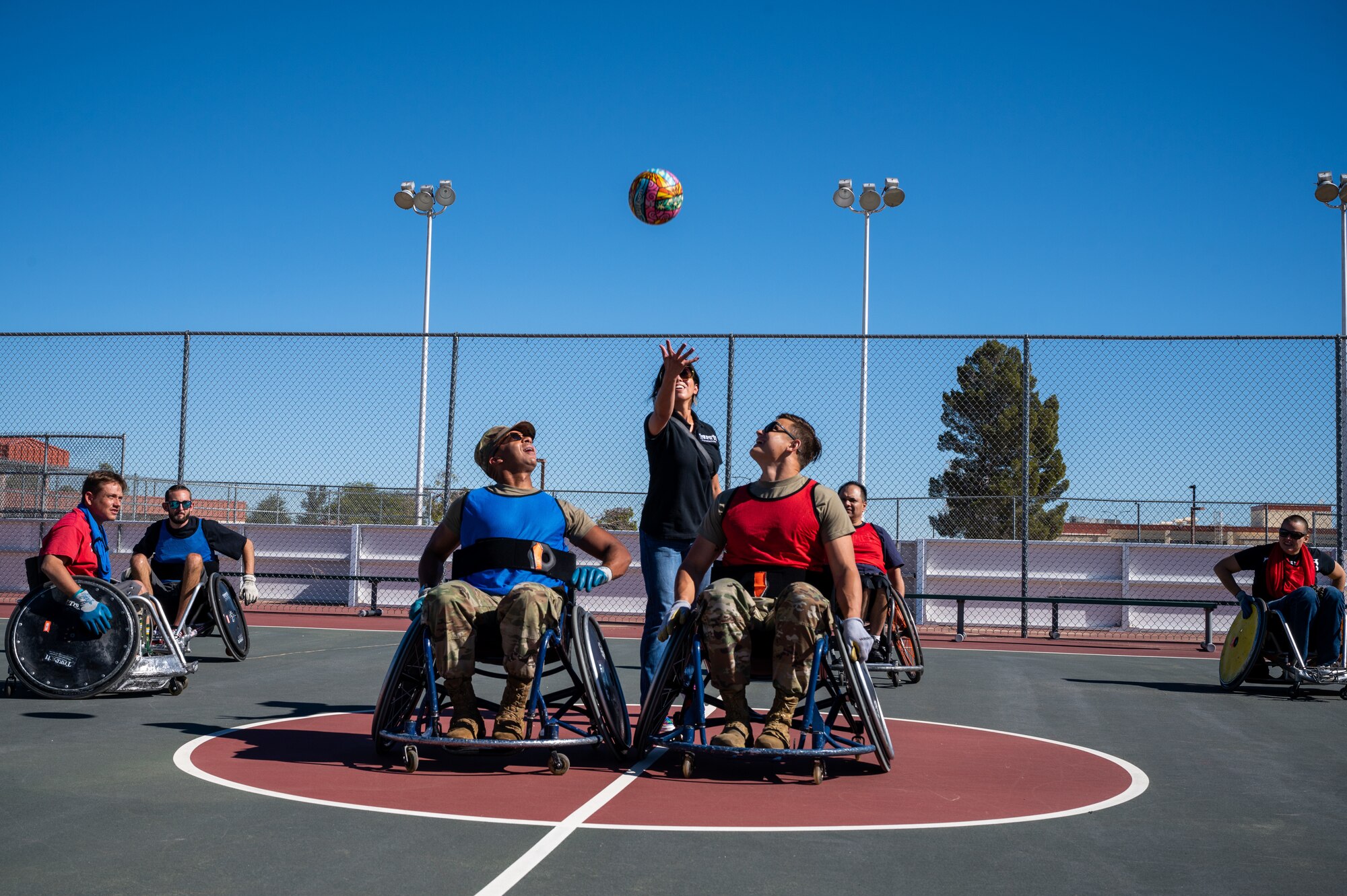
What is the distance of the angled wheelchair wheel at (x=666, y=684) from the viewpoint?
505 cm

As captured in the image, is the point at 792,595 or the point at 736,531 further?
the point at 736,531

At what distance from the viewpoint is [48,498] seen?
57.8 ft

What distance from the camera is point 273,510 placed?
18.0 meters

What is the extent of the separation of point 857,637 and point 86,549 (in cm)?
482

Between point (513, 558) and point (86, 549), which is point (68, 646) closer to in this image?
point (86, 549)

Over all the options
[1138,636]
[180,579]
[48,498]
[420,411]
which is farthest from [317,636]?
[1138,636]

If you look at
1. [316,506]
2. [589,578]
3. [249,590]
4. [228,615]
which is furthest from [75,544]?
[316,506]

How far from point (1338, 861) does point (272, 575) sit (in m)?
13.5

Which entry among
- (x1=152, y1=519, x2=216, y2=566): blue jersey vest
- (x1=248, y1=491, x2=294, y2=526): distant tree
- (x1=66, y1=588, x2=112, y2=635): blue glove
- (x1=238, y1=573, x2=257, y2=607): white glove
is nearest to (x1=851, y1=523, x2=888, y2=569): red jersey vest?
(x1=238, y1=573, x2=257, y2=607): white glove

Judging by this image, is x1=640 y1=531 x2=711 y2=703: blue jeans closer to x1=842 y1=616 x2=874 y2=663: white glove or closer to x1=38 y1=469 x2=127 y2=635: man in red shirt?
x1=842 y1=616 x2=874 y2=663: white glove

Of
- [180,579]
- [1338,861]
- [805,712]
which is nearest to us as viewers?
[1338,861]

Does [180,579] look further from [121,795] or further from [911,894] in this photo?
[911,894]

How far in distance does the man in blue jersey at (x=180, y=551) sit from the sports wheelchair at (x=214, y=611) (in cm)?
5

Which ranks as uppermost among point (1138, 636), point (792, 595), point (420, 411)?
point (420, 411)
